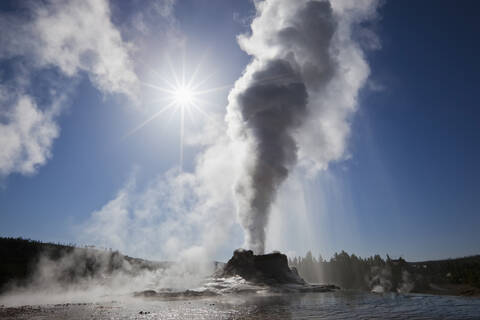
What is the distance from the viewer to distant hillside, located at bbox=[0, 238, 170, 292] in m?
64.0

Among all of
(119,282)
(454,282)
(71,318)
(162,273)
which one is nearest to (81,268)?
(119,282)

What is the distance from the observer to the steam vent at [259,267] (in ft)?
150

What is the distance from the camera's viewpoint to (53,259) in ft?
292

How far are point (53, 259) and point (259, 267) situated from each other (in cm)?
8166

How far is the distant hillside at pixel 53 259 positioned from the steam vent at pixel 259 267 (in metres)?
41.7

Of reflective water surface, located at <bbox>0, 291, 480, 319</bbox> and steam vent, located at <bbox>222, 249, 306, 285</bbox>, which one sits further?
steam vent, located at <bbox>222, 249, 306, 285</bbox>

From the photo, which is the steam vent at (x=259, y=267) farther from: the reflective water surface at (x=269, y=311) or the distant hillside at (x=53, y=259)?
the distant hillside at (x=53, y=259)

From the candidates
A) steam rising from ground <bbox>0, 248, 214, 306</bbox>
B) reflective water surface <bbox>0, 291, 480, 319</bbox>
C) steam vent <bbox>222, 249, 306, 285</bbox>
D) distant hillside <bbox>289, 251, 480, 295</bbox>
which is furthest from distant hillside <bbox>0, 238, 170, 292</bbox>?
distant hillside <bbox>289, 251, 480, 295</bbox>

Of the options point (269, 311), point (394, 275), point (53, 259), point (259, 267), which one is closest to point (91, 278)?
point (53, 259)

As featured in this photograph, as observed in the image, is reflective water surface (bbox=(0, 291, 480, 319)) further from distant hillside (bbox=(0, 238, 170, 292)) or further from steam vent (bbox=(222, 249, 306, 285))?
distant hillside (bbox=(0, 238, 170, 292))

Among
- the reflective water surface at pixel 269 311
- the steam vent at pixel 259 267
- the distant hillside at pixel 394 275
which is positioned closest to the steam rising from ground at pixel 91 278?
the steam vent at pixel 259 267

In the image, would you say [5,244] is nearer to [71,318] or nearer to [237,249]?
[237,249]

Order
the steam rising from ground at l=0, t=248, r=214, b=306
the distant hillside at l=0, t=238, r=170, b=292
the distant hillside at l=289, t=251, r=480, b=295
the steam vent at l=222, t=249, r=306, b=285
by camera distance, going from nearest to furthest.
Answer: the steam rising from ground at l=0, t=248, r=214, b=306
the steam vent at l=222, t=249, r=306, b=285
the distant hillside at l=0, t=238, r=170, b=292
the distant hillside at l=289, t=251, r=480, b=295

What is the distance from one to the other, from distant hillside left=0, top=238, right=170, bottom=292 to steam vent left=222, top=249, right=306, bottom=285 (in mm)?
41699
